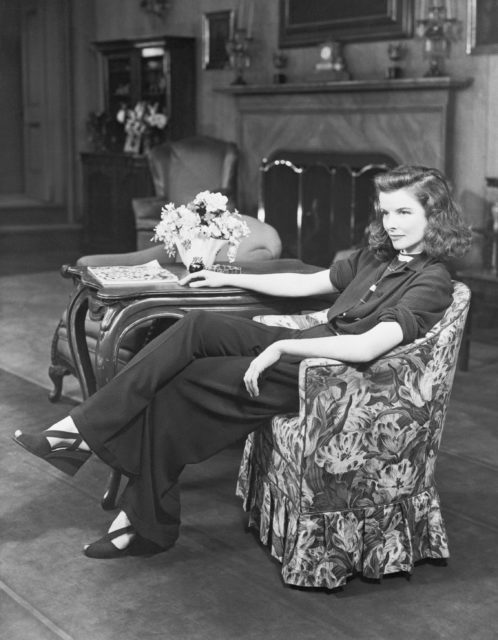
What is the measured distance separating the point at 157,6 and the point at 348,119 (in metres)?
2.84

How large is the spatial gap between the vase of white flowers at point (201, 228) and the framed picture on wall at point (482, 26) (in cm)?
328

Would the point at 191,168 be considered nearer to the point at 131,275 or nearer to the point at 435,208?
the point at 131,275

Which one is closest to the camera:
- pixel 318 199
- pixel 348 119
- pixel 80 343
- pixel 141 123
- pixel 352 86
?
pixel 80 343

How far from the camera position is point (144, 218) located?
743cm

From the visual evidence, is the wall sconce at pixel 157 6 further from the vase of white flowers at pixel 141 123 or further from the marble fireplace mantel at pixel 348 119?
the marble fireplace mantel at pixel 348 119

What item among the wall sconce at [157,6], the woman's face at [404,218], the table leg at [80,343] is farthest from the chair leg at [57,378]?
the wall sconce at [157,6]

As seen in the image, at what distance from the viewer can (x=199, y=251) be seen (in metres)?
3.75

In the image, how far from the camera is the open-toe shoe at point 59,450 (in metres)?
2.93

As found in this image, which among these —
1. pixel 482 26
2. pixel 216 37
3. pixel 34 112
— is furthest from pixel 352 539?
pixel 34 112

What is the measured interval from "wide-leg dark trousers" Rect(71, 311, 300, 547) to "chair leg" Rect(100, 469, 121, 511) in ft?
1.42

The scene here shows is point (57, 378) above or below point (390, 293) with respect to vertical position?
below

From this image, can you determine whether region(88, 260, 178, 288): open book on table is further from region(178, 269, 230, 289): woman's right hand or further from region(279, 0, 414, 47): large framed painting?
region(279, 0, 414, 47): large framed painting

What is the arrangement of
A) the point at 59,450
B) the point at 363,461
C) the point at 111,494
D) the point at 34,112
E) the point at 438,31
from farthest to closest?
the point at 34,112 → the point at 438,31 → the point at 111,494 → the point at 59,450 → the point at 363,461

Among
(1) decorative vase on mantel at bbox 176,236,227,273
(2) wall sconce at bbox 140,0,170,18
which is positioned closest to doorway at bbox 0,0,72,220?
(2) wall sconce at bbox 140,0,170,18
